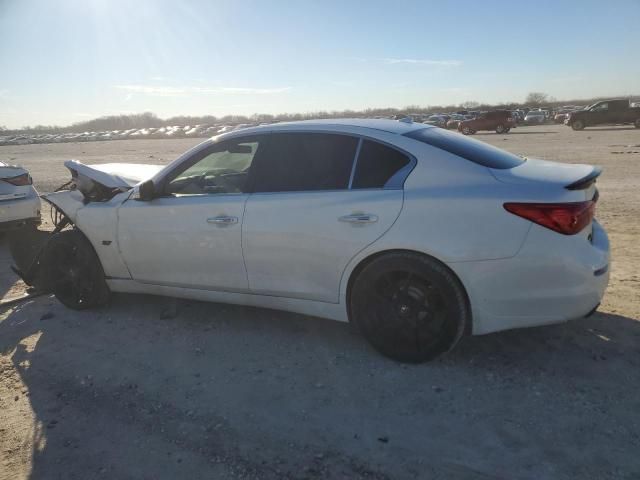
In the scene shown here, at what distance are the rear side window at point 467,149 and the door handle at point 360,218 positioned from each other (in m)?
0.66

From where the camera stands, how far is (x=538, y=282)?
115 inches

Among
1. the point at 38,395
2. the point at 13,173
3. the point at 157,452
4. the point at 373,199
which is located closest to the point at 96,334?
the point at 38,395

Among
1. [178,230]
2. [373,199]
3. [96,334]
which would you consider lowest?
[96,334]

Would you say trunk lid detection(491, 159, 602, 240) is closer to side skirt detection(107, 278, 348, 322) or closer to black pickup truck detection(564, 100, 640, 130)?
side skirt detection(107, 278, 348, 322)

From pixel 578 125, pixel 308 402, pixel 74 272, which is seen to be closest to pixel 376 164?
pixel 308 402

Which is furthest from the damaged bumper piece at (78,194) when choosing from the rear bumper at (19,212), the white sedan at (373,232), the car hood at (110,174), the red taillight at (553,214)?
the red taillight at (553,214)

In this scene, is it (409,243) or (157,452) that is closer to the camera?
(157,452)

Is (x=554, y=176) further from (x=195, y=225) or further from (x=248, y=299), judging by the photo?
(x=195, y=225)

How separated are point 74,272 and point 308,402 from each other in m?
Result: 2.85

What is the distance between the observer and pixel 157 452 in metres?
2.66

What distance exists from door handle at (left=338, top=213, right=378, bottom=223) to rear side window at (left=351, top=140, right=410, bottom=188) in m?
0.23

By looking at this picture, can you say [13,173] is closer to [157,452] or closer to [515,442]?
[157,452]

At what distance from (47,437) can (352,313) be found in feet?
6.65

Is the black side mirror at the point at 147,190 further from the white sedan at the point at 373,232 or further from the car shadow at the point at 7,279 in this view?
the car shadow at the point at 7,279
